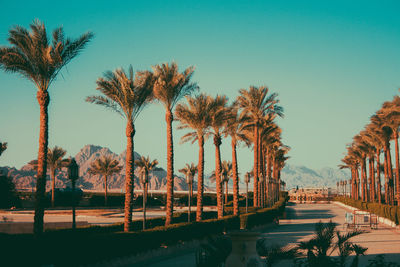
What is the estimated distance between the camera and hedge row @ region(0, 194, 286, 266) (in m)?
11.2

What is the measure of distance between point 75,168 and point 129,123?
389 centimetres

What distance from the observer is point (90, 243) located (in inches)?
533

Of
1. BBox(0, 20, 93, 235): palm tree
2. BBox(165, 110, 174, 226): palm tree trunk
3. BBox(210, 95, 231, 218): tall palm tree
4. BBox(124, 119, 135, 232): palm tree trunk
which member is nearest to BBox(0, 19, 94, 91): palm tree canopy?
BBox(0, 20, 93, 235): palm tree

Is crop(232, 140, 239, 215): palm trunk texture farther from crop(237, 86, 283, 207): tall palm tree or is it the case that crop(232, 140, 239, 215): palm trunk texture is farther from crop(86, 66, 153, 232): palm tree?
crop(86, 66, 153, 232): palm tree

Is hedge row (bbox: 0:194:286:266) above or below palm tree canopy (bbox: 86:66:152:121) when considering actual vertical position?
below

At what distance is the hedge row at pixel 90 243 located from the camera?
11250 millimetres

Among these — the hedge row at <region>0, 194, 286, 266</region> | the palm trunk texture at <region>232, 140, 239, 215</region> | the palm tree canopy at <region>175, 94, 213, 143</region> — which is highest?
the palm tree canopy at <region>175, 94, 213, 143</region>

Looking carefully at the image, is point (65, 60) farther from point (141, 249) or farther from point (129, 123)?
point (141, 249)

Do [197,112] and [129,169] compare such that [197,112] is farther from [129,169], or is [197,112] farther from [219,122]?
[129,169]

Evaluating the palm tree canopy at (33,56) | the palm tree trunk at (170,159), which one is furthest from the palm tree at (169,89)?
the palm tree canopy at (33,56)

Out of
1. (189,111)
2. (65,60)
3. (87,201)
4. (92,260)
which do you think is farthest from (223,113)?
(87,201)

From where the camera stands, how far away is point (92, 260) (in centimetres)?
1355

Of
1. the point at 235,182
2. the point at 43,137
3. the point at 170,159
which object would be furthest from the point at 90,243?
the point at 235,182

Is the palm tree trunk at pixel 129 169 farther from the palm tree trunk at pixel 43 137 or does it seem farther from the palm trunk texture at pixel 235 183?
the palm trunk texture at pixel 235 183
